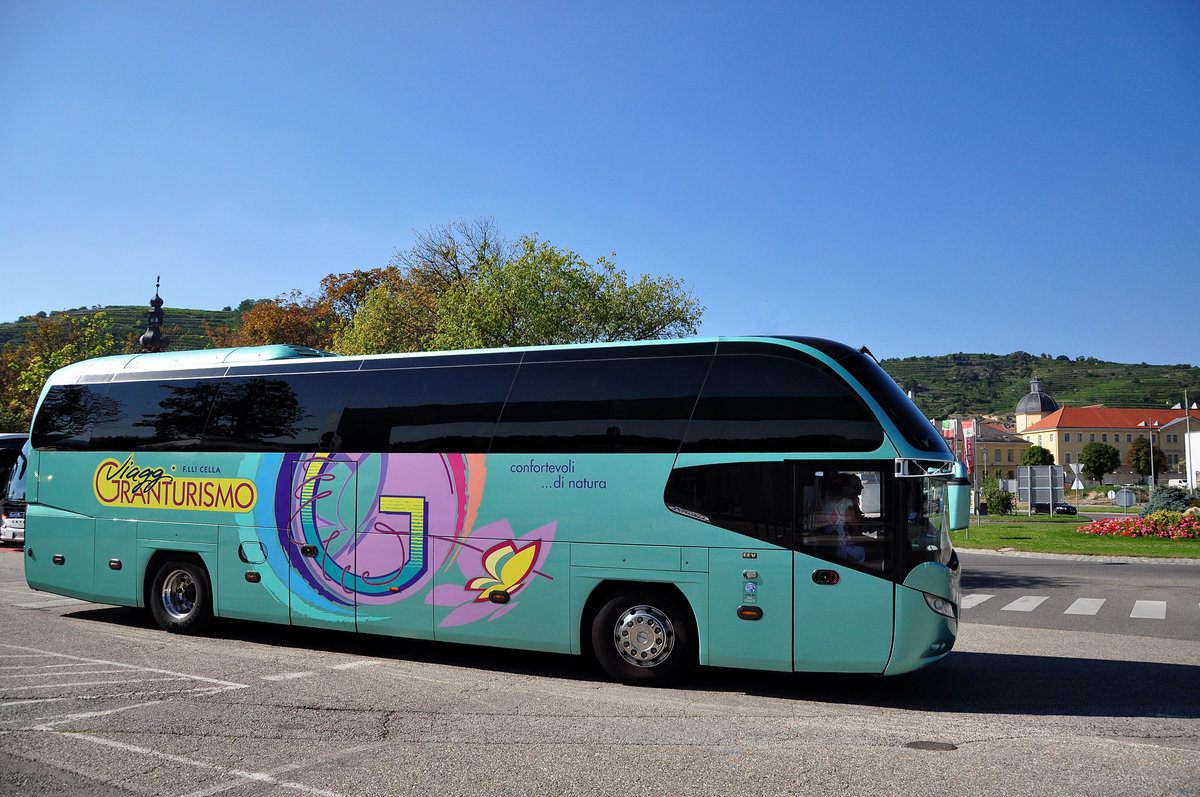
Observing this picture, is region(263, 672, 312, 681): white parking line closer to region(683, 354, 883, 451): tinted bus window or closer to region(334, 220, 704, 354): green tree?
region(683, 354, 883, 451): tinted bus window

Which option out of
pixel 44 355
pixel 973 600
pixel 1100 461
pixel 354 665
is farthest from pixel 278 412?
pixel 1100 461

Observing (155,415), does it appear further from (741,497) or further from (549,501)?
(741,497)

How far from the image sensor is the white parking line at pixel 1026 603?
14555mm

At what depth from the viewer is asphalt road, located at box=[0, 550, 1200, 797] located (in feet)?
17.6

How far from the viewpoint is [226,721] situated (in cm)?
666

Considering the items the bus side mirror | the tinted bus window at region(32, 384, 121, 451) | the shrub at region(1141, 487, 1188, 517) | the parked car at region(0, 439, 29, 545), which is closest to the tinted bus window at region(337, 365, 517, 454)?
the tinted bus window at region(32, 384, 121, 451)

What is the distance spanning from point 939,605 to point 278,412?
7435 mm

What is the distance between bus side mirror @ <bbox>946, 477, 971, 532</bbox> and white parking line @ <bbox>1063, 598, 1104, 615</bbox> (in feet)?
26.9

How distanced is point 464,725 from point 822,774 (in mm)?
2673

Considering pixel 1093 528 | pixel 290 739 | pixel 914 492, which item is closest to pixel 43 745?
pixel 290 739

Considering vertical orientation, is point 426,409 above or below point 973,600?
above

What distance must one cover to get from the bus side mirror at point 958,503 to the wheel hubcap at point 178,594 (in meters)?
8.77

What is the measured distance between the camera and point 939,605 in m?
7.52

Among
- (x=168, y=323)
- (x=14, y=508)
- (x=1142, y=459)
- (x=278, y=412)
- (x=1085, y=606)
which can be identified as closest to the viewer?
(x=278, y=412)
